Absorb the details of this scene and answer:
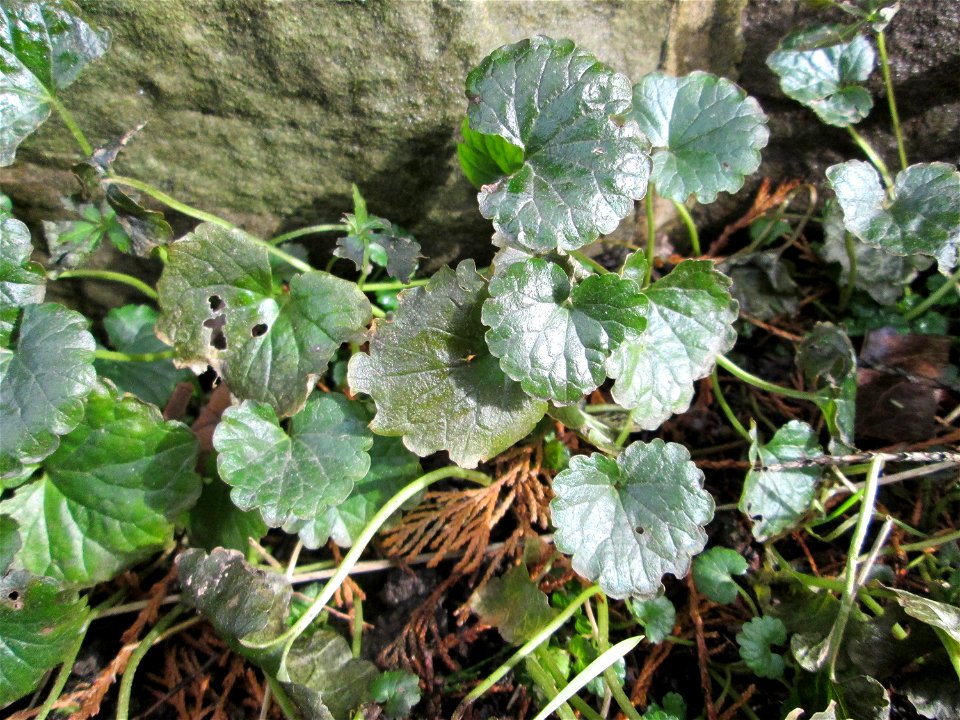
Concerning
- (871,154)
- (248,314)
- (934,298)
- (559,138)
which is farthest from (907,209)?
(248,314)

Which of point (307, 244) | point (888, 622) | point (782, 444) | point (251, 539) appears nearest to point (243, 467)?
point (251, 539)

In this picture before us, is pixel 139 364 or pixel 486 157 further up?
pixel 486 157

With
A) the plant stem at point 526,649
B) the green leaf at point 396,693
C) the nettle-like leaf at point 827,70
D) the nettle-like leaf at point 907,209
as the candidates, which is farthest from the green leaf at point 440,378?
the nettle-like leaf at point 827,70

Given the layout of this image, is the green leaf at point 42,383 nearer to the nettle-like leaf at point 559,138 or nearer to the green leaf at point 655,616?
the nettle-like leaf at point 559,138

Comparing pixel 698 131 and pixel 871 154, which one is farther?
pixel 871 154

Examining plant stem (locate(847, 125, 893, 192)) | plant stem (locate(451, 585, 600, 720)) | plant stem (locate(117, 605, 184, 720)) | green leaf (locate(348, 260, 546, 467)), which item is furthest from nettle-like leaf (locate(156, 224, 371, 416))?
plant stem (locate(847, 125, 893, 192))

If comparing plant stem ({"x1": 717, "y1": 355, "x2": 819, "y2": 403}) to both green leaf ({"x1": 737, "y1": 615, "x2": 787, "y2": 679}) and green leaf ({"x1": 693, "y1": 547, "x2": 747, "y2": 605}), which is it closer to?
green leaf ({"x1": 693, "y1": 547, "x2": 747, "y2": 605})

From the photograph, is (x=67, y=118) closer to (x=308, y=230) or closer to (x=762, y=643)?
(x=308, y=230)
